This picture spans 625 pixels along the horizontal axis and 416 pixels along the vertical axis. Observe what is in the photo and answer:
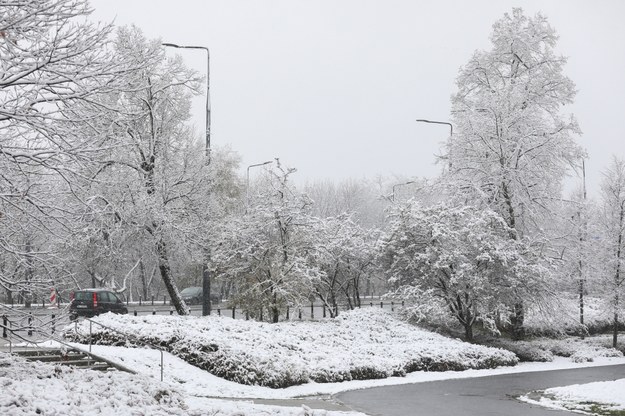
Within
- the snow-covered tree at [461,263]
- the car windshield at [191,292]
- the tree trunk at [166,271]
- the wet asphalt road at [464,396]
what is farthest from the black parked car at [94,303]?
the car windshield at [191,292]

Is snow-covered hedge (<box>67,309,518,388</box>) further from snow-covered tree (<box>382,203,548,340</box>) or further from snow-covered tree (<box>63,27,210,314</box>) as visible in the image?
snow-covered tree (<box>63,27,210,314</box>)

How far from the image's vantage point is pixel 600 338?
35.5 m

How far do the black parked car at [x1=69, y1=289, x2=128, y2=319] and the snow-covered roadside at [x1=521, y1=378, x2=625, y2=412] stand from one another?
1974 cm

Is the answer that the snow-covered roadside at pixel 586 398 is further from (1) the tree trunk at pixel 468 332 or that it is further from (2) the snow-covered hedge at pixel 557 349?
(1) the tree trunk at pixel 468 332

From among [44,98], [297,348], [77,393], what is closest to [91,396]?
[77,393]

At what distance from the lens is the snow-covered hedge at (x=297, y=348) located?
746 inches

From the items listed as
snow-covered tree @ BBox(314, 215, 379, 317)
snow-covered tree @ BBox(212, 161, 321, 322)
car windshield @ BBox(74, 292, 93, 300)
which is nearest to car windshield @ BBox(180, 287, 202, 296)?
snow-covered tree @ BBox(314, 215, 379, 317)

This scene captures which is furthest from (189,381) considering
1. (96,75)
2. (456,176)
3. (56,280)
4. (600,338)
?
(600,338)

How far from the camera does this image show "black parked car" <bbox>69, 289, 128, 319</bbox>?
1212 inches

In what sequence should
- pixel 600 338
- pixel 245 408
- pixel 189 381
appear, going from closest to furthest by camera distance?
pixel 245 408, pixel 189 381, pixel 600 338

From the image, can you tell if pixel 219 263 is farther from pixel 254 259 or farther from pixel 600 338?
pixel 600 338

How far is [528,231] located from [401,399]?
17864 millimetres

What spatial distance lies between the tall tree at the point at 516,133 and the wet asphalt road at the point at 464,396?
733cm

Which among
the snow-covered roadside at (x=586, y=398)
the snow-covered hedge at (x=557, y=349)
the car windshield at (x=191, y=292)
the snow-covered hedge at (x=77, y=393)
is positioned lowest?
the snow-covered hedge at (x=557, y=349)
